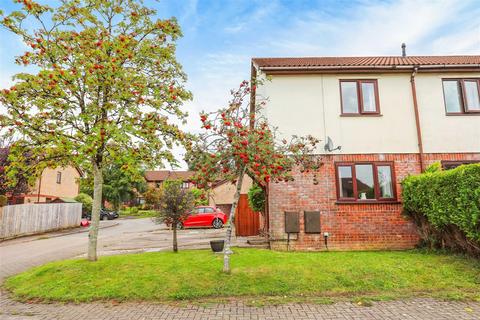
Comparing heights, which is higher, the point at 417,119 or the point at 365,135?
the point at 417,119

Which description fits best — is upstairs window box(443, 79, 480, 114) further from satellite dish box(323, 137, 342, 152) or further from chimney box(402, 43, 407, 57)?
chimney box(402, 43, 407, 57)

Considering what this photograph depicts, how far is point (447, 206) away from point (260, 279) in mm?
5252

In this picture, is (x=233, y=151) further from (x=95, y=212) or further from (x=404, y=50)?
(x=404, y=50)

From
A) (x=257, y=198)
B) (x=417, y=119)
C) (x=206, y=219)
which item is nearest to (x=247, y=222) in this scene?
(x=257, y=198)

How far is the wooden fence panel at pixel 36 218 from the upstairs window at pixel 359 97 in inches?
765

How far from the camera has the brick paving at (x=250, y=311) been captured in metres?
4.98

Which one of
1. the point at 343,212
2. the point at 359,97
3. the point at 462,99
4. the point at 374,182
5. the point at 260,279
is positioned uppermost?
the point at 359,97

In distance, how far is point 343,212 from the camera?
9984 mm

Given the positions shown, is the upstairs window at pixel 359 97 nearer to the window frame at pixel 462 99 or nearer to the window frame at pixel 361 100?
the window frame at pixel 361 100

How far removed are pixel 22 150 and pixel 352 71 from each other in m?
10.7

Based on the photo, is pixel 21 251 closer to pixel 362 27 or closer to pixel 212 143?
pixel 212 143

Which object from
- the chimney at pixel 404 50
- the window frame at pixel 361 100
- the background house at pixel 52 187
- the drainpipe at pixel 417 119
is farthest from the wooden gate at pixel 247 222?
the background house at pixel 52 187

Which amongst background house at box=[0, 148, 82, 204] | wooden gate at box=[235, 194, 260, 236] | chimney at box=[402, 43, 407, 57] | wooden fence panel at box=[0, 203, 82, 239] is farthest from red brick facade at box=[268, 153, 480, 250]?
background house at box=[0, 148, 82, 204]

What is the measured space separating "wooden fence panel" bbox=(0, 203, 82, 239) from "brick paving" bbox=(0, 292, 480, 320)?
48.4 feet
